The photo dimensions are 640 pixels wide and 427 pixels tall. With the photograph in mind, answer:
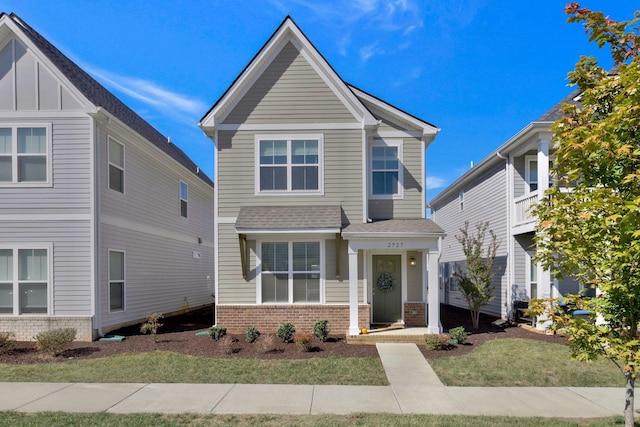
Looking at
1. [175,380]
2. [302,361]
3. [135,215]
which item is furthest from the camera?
[135,215]

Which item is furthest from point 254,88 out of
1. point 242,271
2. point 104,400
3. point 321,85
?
point 104,400

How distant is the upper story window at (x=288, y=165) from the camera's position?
41.6ft

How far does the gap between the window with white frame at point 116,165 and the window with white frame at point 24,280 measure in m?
2.72

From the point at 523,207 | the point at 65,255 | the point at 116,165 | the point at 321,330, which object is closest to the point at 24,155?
the point at 116,165

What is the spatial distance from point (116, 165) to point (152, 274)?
14.7ft

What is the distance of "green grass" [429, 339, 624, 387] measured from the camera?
8297 mm

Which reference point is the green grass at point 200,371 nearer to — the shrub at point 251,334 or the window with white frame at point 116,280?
the shrub at point 251,334

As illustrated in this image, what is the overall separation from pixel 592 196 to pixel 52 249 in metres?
12.6

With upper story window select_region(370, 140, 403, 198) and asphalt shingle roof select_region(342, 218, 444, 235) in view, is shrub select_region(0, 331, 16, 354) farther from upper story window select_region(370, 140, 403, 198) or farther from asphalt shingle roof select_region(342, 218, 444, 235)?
upper story window select_region(370, 140, 403, 198)

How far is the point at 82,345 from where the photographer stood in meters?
11.0

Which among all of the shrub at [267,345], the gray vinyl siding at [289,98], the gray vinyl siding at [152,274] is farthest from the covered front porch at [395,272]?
the gray vinyl siding at [152,274]

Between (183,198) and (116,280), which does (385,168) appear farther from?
(183,198)

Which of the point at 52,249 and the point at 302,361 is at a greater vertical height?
the point at 52,249

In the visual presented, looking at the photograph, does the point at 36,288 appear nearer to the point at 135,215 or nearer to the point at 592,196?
the point at 135,215
